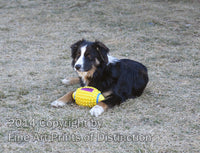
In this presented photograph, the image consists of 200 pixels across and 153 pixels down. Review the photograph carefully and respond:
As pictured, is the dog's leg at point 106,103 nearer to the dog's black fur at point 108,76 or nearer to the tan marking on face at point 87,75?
the dog's black fur at point 108,76

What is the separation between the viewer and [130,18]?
10.9 metres

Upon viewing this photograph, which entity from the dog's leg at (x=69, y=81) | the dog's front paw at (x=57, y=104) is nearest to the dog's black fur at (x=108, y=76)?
the dog's front paw at (x=57, y=104)

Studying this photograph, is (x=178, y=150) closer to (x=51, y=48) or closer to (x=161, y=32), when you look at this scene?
(x=51, y=48)

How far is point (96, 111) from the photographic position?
410 cm

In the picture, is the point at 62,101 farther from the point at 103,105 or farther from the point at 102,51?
the point at 102,51

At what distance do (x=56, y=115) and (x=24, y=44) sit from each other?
487 centimetres

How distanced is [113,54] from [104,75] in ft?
9.96

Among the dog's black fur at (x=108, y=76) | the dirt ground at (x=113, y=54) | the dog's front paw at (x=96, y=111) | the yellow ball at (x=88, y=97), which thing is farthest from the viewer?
the dog's black fur at (x=108, y=76)

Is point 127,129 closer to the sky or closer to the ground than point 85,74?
closer to the ground

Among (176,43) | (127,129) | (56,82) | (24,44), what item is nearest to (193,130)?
(127,129)

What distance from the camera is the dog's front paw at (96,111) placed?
4.08 meters

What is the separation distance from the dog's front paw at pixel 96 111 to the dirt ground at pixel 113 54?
0.21 feet

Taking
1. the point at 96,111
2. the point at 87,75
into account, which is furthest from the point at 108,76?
the point at 96,111

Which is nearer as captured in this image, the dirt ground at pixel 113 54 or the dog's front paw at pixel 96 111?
the dirt ground at pixel 113 54
